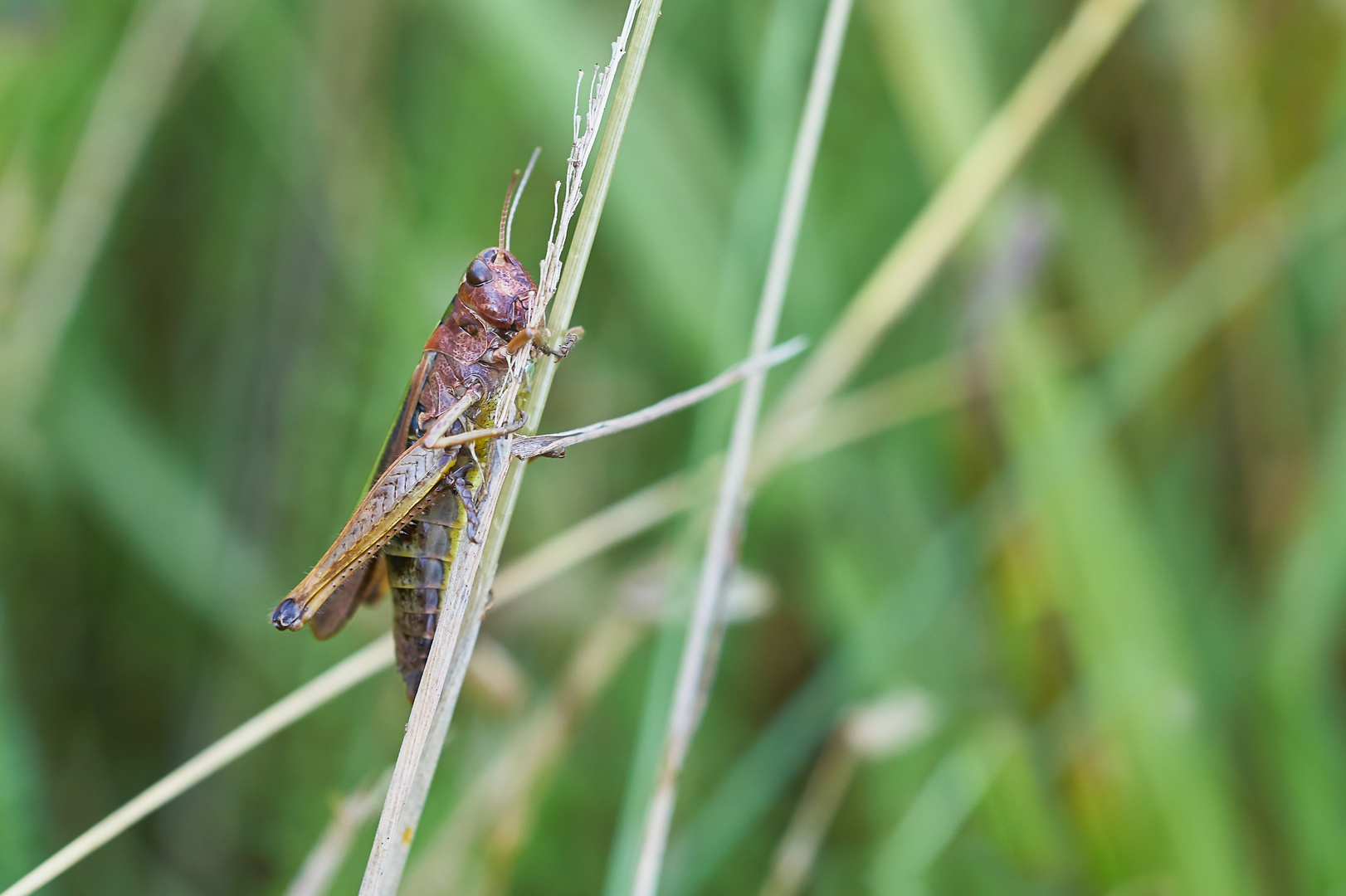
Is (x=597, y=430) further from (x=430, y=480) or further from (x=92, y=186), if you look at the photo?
(x=92, y=186)

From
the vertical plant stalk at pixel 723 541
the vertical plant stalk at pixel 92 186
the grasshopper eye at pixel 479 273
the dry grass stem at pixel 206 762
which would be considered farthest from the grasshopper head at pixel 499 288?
the vertical plant stalk at pixel 92 186

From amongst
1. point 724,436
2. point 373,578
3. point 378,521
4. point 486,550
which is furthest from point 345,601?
point 724,436

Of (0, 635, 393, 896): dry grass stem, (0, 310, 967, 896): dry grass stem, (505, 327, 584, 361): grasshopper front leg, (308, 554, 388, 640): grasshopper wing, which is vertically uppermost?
(0, 310, 967, 896): dry grass stem

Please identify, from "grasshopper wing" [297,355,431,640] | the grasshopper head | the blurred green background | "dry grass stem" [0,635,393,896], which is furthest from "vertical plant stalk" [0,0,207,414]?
Result: "dry grass stem" [0,635,393,896]

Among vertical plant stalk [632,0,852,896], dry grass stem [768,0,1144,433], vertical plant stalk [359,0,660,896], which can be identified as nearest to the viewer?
vertical plant stalk [359,0,660,896]

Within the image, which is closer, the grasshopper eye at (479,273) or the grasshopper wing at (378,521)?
the grasshopper wing at (378,521)

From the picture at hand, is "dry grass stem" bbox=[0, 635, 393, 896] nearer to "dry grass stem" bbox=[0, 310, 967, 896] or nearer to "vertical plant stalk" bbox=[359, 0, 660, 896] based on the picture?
"dry grass stem" bbox=[0, 310, 967, 896]

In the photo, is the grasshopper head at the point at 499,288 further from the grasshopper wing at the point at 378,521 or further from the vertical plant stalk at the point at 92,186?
the vertical plant stalk at the point at 92,186
